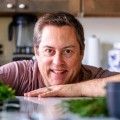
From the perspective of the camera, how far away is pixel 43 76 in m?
1.63

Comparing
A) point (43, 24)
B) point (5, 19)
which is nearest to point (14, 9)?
point (5, 19)

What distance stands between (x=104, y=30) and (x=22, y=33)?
2.04 ft

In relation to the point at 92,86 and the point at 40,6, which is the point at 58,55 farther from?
the point at 40,6

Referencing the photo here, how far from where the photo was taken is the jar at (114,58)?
8.59 ft

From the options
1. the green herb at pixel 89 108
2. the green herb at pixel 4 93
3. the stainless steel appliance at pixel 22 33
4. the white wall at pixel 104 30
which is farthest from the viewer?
the white wall at pixel 104 30

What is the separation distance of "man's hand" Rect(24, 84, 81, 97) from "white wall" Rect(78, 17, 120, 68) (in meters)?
1.43

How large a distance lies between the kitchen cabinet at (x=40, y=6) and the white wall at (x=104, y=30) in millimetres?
297

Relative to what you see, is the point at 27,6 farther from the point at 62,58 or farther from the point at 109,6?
the point at 62,58

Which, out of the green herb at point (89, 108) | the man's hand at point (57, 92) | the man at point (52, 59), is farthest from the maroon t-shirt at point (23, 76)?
the green herb at point (89, 108)

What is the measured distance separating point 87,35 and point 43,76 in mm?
1283

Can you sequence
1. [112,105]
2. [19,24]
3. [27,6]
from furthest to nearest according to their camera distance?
[19,24], [27,6], [112,105]

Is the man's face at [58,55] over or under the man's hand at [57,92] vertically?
over

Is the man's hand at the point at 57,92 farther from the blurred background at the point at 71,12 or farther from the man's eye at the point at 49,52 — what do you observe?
the blurred background at the point at 71,12

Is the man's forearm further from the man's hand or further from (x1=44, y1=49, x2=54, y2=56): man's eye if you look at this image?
(x1=44, y1=49, x2=54, y2=56): man's eye
